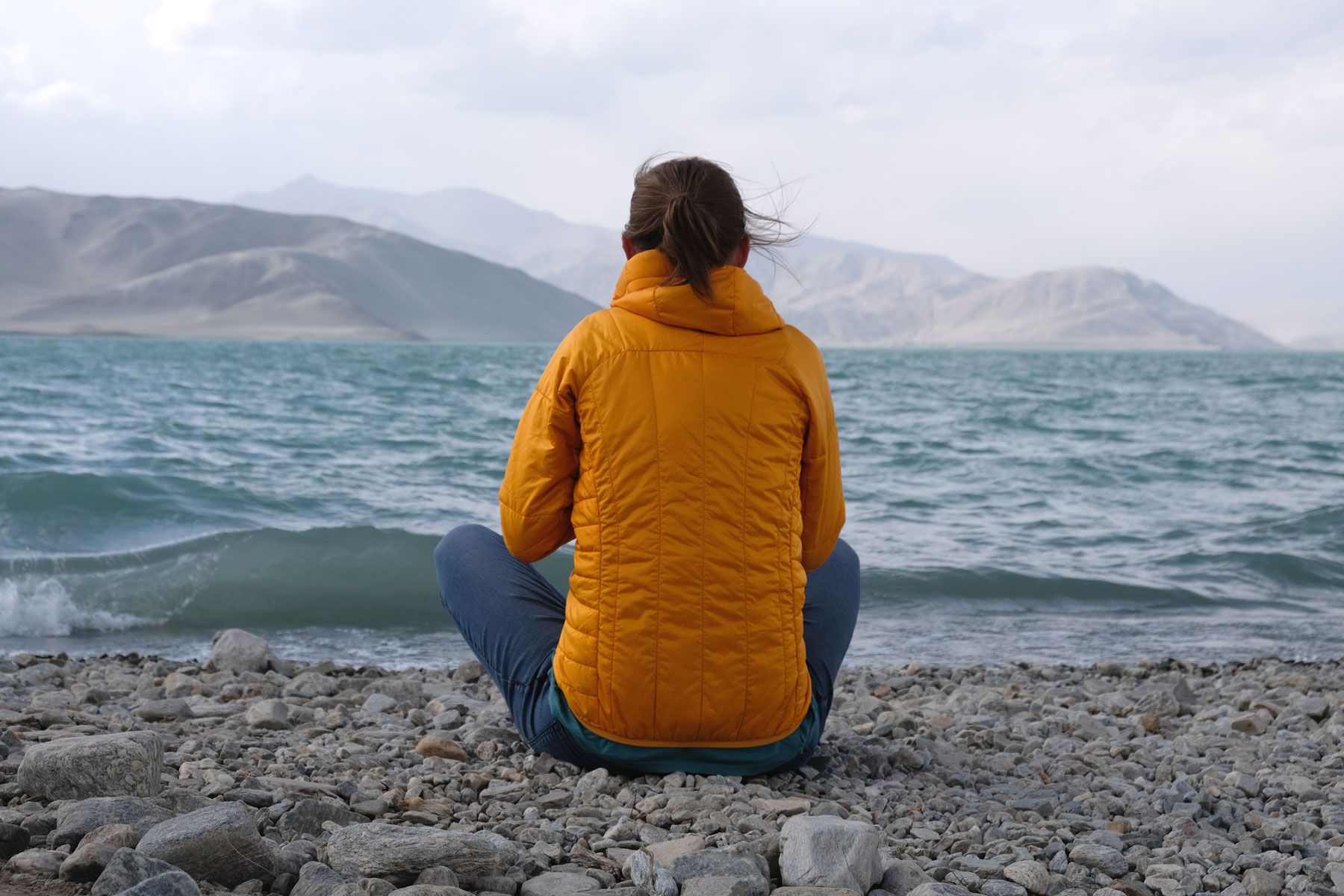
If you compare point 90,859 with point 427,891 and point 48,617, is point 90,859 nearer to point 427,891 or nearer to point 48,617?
point 427,891

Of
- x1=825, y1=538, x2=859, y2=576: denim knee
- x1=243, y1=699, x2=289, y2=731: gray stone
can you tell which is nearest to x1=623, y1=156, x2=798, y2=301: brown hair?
x1=825, y1=538, x2=859, y2=576: denim knee

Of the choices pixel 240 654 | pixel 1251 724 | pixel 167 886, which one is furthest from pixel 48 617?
pixel 1251 724

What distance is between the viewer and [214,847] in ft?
→ 6.37

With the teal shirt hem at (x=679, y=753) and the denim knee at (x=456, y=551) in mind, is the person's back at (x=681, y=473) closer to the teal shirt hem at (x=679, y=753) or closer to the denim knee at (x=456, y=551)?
the teal shirt hem at (x=679, y=753)

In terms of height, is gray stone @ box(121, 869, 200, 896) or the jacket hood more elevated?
the jacket hood

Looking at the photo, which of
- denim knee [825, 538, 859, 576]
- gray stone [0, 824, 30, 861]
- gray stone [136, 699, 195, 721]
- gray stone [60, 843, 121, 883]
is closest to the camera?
gray stone [60, 843, 121, 883]

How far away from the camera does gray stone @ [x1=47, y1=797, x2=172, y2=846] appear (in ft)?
6.57

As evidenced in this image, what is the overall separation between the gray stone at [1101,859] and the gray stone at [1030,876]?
17 centimetres

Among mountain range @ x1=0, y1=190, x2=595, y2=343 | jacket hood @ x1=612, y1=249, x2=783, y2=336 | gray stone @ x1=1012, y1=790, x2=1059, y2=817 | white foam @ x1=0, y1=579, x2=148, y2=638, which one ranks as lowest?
white foam @ x1=0, y1=579, x2=148, y2=638

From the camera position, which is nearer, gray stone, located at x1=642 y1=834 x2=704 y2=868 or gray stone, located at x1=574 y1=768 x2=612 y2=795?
gray stone, located at x1=642 y1=834 x2=704 y2=868

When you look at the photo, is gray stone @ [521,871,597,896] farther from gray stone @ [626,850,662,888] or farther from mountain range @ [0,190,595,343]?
mountain range @ [0,190,595,343]

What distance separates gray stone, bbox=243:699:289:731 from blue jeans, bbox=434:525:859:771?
3.06ft

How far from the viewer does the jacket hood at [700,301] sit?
7.42ft

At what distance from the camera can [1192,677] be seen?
5059 mm
